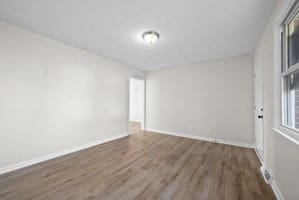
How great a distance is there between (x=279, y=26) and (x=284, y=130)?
4.38 ft

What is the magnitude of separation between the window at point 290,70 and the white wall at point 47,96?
3737mm

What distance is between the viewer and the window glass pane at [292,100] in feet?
4.41

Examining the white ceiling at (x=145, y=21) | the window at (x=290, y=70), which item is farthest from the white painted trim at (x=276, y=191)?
the white ceiling at (x=145, y=21)

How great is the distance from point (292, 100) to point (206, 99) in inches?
98.7

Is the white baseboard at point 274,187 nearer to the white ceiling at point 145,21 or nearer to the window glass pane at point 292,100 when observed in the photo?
the window glass pane at point 292,100

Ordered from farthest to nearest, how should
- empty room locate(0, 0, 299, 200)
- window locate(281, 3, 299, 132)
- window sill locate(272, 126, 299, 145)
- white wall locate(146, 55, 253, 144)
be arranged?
white wall locate(146, 55, 253, 144)
empty room locate(0, 0, 299, 200)
window locate(281, 3, 299, 132)
window sill locate(272, 126, 299, 145)

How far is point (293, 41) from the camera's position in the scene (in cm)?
142

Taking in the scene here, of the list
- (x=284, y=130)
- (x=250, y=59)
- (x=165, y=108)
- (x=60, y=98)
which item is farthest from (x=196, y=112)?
(x=60, y=98)

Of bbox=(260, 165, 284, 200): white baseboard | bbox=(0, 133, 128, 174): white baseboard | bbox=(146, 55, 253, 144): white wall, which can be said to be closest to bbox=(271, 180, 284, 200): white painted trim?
bbox=(260, 165, 284, 200): white baseboard

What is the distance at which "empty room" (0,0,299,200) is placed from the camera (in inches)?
63.9

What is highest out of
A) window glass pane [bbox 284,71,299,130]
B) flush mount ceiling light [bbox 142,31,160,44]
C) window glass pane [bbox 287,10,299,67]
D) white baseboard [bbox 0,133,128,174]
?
flush mount ceiling light [bbox 142,31,160,44]

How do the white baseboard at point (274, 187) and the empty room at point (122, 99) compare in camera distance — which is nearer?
the white baseboard at point (274, 187)

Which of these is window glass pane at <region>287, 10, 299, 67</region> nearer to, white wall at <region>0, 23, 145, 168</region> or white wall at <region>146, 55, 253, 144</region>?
white wall at <region>146, 55, 253, 144</region>

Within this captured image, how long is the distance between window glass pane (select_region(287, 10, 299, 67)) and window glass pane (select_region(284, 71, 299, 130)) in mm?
171
